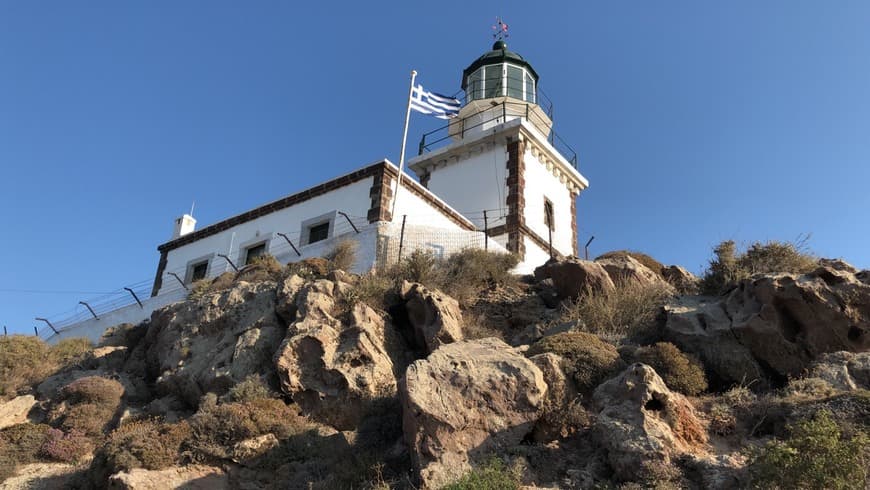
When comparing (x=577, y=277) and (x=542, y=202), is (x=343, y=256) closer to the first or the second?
(x=577, y=277)

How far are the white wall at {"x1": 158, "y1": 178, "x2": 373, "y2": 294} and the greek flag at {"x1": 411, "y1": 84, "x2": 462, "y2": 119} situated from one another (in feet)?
11.7

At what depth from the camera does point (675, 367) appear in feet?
34.6

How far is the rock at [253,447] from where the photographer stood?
11.0m

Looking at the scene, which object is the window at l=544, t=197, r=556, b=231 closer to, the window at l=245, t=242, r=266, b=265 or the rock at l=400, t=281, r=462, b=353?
the window at l=245, t=242, r=266, b=265

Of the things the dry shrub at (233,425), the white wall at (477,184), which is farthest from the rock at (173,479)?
the white wall at (477,184)

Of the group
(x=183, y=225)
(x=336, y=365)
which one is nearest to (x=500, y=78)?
(x=183, y=225)

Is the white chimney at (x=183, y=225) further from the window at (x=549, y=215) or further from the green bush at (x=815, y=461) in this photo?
the green bush at (x=815, y=461)

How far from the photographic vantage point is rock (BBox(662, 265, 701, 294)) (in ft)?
52.1

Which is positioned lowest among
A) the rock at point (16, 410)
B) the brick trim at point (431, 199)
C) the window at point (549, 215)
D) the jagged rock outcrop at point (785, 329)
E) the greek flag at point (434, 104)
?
the rock at point (16, 410)

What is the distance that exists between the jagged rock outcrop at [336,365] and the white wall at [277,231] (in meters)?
6.72

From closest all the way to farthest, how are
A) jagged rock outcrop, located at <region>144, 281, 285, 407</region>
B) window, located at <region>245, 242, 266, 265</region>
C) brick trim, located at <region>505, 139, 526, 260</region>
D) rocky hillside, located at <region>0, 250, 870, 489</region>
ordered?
1. rocky hillside, located at <region>0, 250, 870, 489</region>
2. jagged rock outcrop, located at <region>144, 281, 285, 407</region>
3. brick trim, located at <region>505, 139, 526, 260</region>
4. window, located at <region>245, 242, 266, 265</region>

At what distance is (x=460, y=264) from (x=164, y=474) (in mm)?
9320

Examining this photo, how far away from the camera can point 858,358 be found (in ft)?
34.0

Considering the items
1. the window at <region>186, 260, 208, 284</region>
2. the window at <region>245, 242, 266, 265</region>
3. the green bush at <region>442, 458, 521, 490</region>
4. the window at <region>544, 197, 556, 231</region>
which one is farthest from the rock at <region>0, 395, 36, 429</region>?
the window at <region>544, 197, 556, 231</region>
